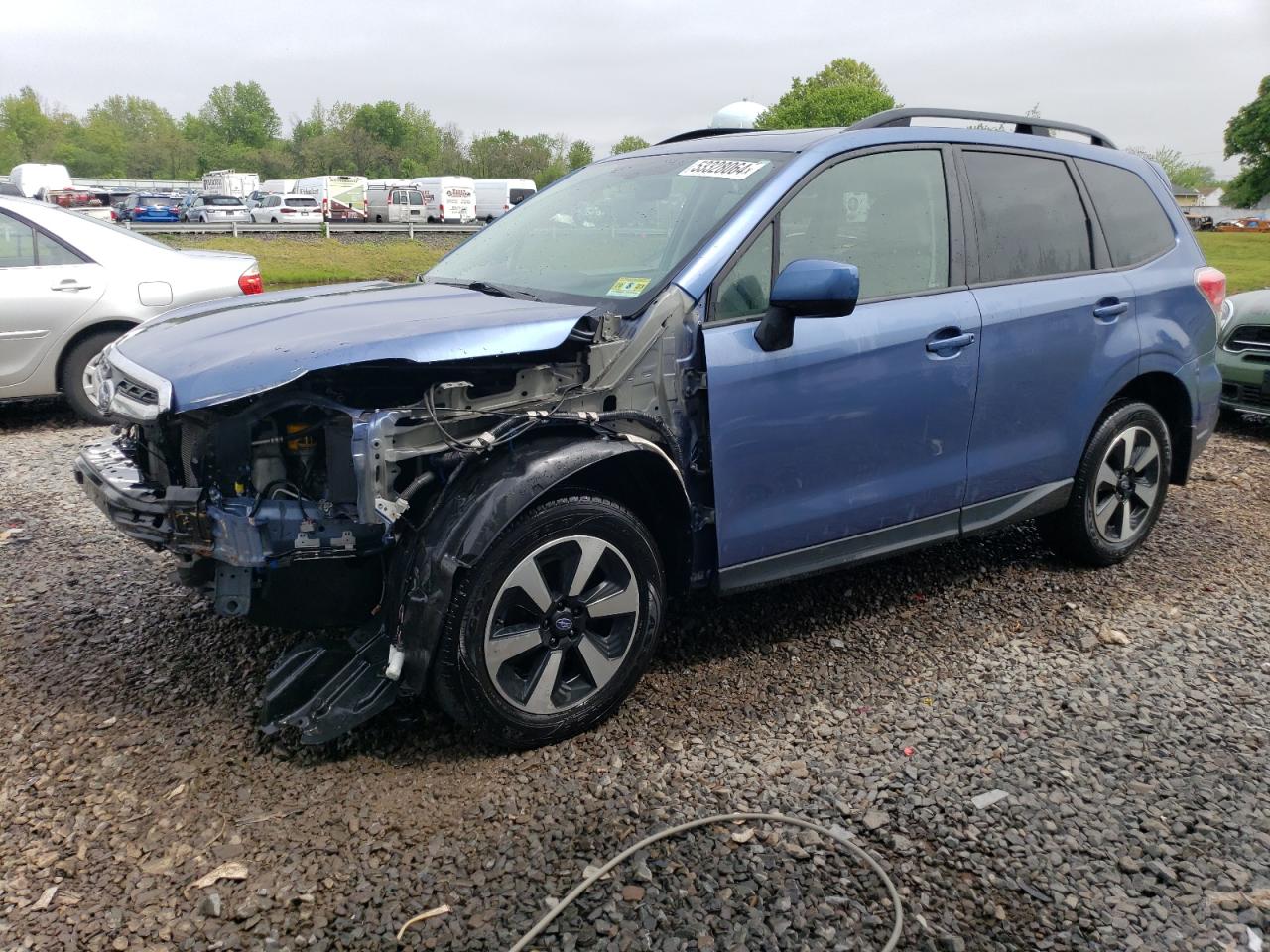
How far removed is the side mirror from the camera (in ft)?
10.2

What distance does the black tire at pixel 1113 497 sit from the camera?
14.6ft

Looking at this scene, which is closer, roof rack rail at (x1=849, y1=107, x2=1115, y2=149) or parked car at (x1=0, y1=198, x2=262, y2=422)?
roof rack rail at (x1=849, y1=107, x2=1115, y2=149)

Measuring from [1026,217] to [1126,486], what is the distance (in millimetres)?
1385

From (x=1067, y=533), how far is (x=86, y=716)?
13.1 feet

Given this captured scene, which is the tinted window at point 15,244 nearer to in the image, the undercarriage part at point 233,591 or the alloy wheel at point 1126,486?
the undercarriage part at point 233,591

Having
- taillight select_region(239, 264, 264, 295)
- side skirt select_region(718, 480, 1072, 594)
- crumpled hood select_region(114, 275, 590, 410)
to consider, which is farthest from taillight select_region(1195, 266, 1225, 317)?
taillight select_region(239, 264, 264, 295)

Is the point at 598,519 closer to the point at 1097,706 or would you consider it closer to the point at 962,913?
the point at 962,913

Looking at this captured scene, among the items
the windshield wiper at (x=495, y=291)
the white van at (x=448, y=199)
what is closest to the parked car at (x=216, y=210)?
the white van at (x=448, y=199)

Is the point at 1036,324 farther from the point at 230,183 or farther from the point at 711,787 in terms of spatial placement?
the point at 230,183

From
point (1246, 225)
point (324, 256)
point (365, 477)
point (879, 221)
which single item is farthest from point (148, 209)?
point (1246, 225)

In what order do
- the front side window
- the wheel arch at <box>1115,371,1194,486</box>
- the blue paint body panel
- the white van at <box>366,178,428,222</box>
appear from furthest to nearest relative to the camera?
the white van at <box>366,178,428,222</box> → the wheel arch at <box>1115,371,1194,486</box> → the front side window → the blue paint body panel

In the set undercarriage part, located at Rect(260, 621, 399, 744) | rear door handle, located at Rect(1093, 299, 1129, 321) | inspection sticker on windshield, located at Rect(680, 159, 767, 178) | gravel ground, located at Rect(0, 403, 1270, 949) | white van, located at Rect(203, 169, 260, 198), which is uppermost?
white van, located at Rect(203, 169, 260, 198)

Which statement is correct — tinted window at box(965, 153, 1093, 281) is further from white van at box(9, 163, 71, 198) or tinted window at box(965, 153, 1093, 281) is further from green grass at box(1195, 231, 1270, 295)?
white van at box(9, 163, 71, 198)

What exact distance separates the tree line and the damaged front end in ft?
260
